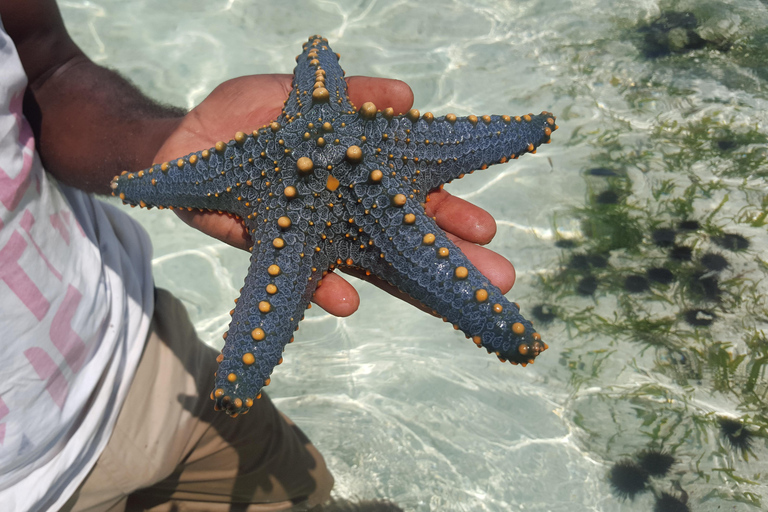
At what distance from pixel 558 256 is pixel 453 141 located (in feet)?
9.70

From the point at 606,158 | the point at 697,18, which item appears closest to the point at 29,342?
the point at 606,158

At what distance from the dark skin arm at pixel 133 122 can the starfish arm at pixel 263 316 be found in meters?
0.36

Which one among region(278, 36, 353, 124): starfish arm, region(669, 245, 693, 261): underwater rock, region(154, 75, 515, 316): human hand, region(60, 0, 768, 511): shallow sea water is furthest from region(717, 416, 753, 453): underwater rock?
region(278, 36, 353, 124): starfish arm

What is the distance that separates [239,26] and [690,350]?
628 cm

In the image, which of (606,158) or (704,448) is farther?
(606,158)

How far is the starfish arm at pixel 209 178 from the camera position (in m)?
2.38

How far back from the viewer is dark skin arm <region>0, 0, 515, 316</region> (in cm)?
260

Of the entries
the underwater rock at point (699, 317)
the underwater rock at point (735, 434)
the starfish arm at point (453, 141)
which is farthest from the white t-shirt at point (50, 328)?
the underwater rock at point (699, 317)

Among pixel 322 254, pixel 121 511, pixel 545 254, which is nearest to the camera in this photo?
pixel 322 254

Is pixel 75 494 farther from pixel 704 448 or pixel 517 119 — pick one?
pixel 704 448

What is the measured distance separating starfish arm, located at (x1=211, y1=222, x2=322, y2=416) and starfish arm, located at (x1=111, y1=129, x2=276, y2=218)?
0.83 feet

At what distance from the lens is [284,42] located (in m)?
6.62

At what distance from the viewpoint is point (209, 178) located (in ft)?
7.93

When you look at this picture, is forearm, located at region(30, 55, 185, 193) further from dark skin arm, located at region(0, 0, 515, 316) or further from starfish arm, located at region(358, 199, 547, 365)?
starfish arm, located at region(358, 199, 547, 365)
